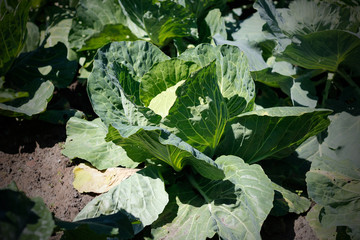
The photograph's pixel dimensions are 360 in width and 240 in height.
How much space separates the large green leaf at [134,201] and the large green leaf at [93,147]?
0.29 m

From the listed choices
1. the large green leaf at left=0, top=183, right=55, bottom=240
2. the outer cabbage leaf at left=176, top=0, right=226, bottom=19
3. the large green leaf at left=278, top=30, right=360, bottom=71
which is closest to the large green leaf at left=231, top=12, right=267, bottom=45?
the outer cabbage leaf at left=176, top=0, right=226, bottom=19

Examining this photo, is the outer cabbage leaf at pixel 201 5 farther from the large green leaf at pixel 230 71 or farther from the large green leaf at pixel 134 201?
the large green leaf at pixel 134 201

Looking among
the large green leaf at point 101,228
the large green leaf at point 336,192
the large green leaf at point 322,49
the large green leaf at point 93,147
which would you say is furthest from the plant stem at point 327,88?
the large green leaf at point 101,228

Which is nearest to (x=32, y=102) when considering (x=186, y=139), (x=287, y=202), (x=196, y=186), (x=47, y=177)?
(x=47, y=177)

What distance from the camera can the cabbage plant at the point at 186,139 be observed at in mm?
2018

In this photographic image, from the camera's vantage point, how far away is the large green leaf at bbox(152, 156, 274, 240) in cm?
197

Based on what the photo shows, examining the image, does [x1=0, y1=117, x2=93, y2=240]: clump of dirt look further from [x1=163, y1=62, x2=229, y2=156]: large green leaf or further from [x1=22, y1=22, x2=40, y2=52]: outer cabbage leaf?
[x1=163, y1=62, x2=229, y2=156]: large green leaf

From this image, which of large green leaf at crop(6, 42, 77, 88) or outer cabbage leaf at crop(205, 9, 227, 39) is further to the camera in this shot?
outer cabbage leaf at crop(205, 9, 227, 39)

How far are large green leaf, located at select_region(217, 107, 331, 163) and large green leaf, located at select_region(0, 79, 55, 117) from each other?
4.72ft

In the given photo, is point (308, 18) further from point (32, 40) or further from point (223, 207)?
point (32, 40)

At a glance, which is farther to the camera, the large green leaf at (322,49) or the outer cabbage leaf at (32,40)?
the outer cabbage leaf at (32,40)

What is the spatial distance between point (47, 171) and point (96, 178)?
0.42 m

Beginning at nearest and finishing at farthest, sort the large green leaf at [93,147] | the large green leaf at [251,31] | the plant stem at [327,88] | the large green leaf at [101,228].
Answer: the large green leaf at [101,228] < the large green leaf at [93,147] < the plant stem at [327,88] < the large green leaf at [251,31]

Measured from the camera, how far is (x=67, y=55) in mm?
3236
